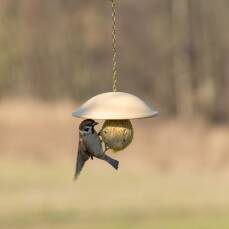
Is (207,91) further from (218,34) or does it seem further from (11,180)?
(11,180)

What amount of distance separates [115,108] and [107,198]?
1508 cm

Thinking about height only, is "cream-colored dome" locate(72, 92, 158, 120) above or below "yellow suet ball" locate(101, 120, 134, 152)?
above

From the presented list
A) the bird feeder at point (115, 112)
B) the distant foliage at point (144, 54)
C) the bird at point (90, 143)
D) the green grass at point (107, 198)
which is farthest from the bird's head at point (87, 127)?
the distant foliage at point (144, 54)

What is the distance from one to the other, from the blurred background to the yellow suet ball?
11182 millimetres

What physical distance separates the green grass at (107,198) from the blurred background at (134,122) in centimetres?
3

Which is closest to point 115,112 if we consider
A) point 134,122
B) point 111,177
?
point 111,177

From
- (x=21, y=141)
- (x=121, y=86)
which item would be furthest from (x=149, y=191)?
(x=121, y=86)

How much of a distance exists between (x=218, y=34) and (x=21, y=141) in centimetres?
1137

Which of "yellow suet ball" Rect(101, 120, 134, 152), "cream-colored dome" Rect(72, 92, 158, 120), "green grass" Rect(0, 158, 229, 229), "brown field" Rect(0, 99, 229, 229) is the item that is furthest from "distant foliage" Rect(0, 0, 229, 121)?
"cream-colored dome" Rect(72, 92, 158, 120)

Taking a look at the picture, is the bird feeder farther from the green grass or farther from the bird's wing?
the green grass

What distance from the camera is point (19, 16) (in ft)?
111

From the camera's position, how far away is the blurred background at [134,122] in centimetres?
1853

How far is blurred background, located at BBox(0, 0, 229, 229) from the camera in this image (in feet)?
60.8

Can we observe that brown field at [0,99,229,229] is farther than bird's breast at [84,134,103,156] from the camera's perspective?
Yes
